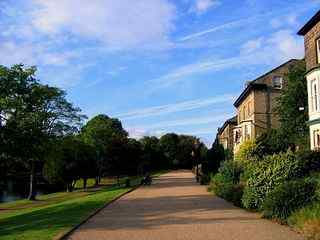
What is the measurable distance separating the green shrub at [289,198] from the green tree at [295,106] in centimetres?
3239

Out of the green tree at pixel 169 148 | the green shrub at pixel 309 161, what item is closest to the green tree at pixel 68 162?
the green shrub at pixel 309 161

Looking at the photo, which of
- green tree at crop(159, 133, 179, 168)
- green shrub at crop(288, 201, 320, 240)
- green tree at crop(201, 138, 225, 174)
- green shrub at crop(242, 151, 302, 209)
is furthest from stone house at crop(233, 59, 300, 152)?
green tree at crop(159, 133, 179, 168)

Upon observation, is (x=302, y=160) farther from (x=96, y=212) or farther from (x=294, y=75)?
(x=294, y=75)

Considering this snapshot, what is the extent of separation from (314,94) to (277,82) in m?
28.3

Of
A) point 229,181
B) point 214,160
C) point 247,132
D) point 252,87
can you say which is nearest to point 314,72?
point 229,181

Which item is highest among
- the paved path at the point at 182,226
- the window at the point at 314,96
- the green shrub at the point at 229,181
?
the window at the point at 314,96

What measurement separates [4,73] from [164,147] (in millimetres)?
94846

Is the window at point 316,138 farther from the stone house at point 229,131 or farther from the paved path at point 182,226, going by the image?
the stone house at point 229,131

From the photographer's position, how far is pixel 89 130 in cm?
8656

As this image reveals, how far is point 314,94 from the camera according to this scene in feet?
118

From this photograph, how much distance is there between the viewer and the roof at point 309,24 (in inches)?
1364

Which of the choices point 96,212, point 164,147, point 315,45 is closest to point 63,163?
point 315,45

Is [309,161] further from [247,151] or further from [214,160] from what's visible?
[214,160]

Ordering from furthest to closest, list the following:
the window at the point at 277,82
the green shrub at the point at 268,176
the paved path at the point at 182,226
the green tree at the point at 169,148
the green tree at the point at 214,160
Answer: the green tree at the point at 169,148 < the window at the point at 277,82 < the green tree at the point at 214,160 < the green shrub at the point at 268,176 < the paved path at the point at 182,226
